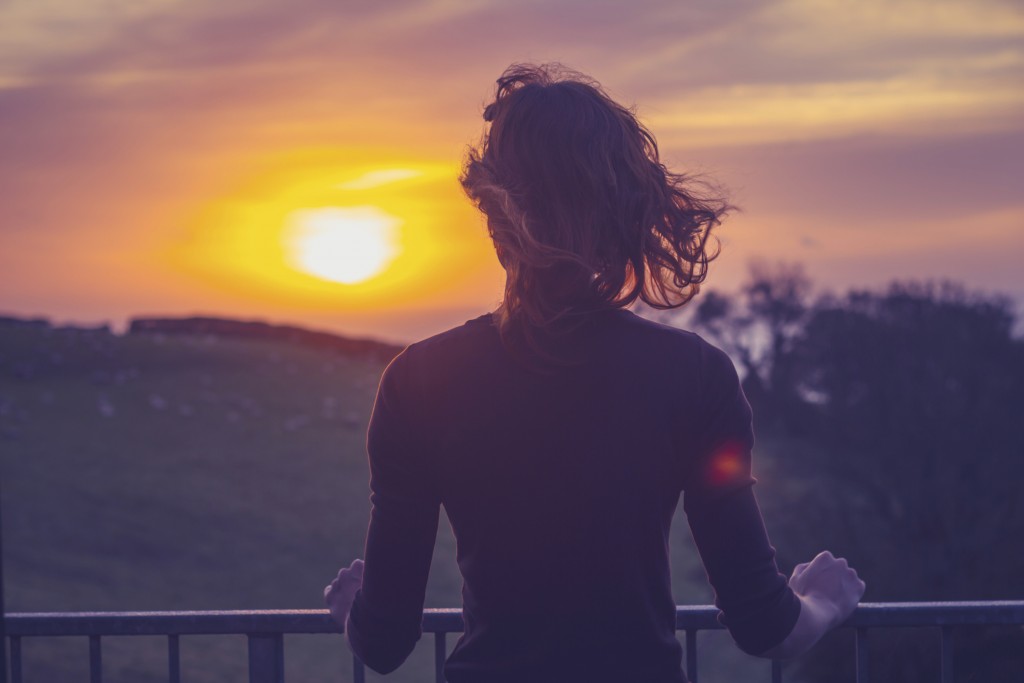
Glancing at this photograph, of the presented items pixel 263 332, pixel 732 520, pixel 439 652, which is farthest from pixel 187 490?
pixel 732 520

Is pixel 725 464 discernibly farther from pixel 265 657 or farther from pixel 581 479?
pixel 265 657

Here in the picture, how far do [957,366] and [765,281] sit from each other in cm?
2713

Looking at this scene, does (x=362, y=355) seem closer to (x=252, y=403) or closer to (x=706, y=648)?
(x=252, y=403)

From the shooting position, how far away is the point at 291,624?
2.96m

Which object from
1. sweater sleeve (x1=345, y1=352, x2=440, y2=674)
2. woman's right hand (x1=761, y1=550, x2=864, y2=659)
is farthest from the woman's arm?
woman's right hand (x1=761, y1=550, x2=864, y2=659)

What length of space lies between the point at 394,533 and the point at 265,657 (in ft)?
4.68

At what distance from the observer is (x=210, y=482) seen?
42.0 metres

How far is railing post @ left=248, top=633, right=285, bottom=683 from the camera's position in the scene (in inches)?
119

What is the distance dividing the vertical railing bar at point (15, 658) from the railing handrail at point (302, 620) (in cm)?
6

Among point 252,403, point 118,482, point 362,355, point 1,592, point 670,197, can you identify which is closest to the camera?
point 1,592

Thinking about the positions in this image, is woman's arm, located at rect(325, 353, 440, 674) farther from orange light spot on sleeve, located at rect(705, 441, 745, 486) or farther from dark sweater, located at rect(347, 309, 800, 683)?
orange light spot on sleeve, located at rect(705, 441, 745, 486)

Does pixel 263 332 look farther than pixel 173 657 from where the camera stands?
Yes

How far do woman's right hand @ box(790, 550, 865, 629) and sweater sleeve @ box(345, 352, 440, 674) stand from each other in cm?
68

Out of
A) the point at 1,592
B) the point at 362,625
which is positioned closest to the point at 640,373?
the point at 362,625
